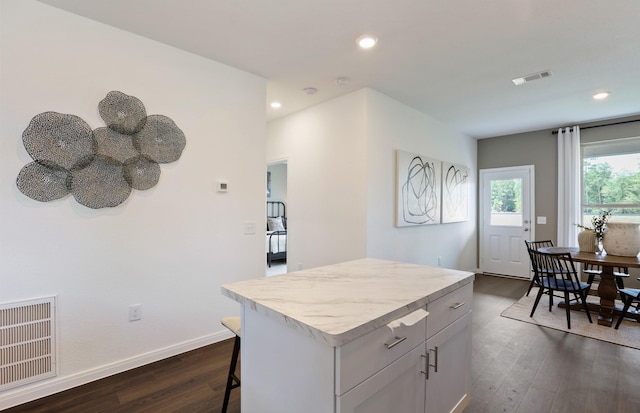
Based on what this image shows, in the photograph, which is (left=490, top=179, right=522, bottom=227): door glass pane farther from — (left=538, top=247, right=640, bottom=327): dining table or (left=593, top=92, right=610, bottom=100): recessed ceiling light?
(left=538, top=247, right=640, bottom=327): dining table

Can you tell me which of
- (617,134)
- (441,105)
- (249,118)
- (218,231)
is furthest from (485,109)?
(218,231)

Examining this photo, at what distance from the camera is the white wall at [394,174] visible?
370 centimetres

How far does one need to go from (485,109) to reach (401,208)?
1903 mm

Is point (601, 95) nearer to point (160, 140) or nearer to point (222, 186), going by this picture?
point (222, 186)

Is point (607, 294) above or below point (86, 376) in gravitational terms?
above

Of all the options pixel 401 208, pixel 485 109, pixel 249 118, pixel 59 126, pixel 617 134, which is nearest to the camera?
pixel 59 126

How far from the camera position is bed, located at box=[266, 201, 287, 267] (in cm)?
642

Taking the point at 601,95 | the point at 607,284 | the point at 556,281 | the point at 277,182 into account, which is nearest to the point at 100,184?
the point at 556,281

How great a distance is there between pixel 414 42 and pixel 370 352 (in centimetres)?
247

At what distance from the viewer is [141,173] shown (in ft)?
8.09

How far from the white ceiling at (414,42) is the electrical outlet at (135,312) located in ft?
7.10

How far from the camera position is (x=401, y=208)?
4.05 meters

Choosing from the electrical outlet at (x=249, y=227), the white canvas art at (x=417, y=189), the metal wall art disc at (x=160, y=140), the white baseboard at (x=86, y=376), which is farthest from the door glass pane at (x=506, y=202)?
the metal wall art disc at (x=160, y=140)

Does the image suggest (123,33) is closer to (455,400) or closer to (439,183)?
(455,400)
